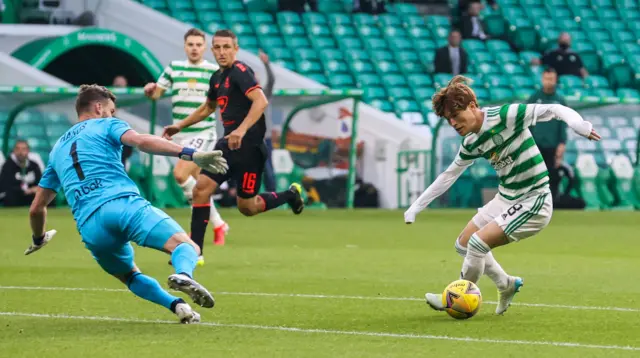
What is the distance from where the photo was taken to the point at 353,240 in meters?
15.9

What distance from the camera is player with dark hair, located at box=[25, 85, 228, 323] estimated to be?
748 centimetres

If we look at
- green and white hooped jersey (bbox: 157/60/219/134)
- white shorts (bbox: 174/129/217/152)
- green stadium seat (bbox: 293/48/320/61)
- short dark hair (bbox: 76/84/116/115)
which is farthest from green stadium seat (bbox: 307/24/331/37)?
short dark hair (bbox: 76/84/116/115)

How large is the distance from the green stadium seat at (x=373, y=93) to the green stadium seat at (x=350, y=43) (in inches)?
53.8

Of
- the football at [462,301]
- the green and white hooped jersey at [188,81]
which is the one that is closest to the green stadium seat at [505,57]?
the green and white hooped jersey at [188,81]

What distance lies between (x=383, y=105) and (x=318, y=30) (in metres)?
2.53

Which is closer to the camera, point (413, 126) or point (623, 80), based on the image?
point (413, 126)

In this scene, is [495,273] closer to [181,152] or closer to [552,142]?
[181,152]

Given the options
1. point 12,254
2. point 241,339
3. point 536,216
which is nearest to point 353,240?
point 12,254

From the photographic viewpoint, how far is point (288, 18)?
28.6m

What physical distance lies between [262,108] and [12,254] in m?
3.28

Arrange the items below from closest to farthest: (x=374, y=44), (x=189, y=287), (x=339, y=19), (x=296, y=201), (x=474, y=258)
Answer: (x=189, y=287) → (x=474, y=258) → (x=296, y=201) → (x=374, y=44) → (x=339, y=19)

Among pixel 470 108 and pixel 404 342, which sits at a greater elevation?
pixel 470 108

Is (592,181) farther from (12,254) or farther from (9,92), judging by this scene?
(12,254)

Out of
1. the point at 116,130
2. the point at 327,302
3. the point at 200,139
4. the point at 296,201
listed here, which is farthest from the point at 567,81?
the point at 116,130
